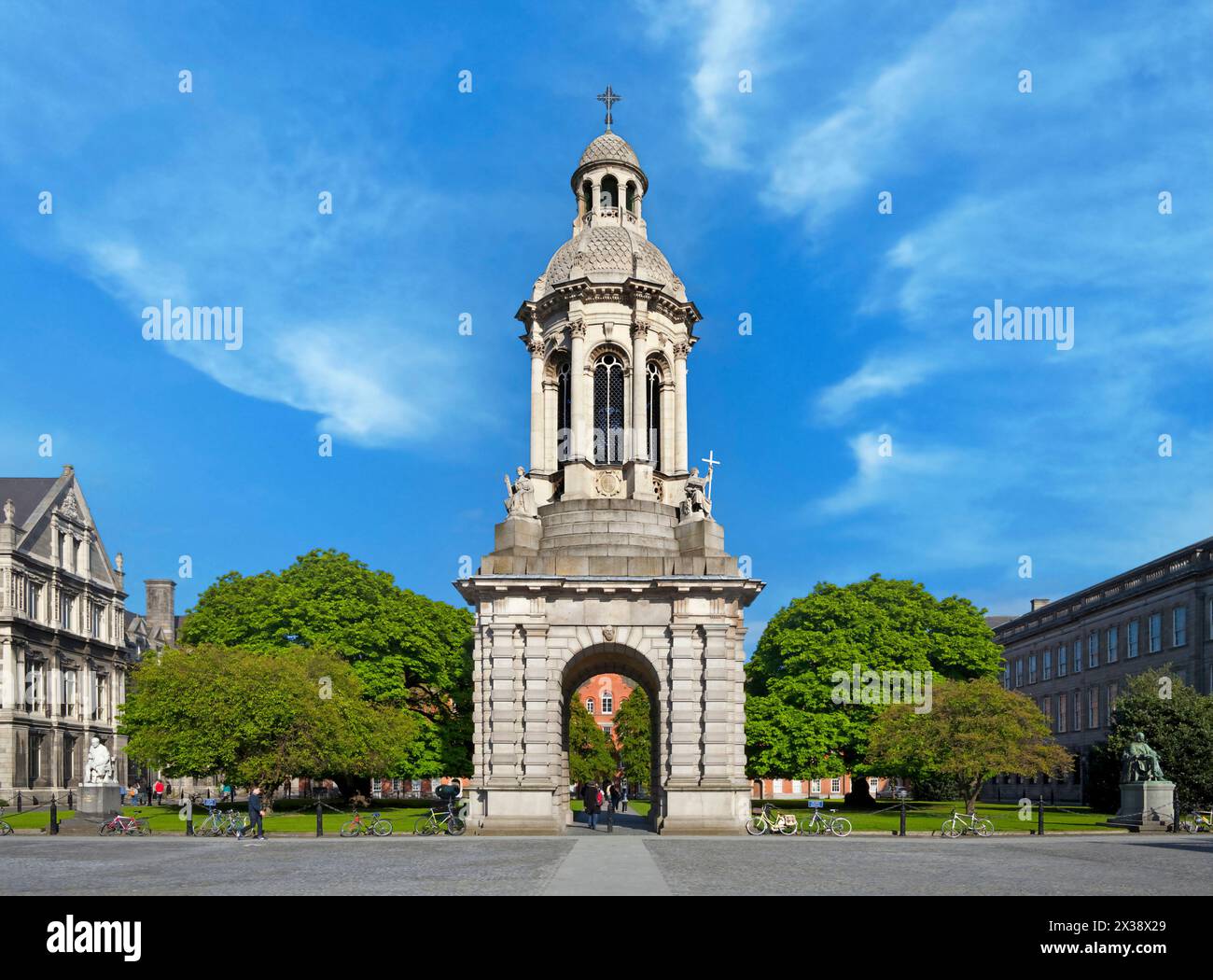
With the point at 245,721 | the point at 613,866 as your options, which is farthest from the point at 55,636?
the point at 613,866

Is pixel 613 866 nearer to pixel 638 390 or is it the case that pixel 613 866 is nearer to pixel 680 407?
pixel 638 390

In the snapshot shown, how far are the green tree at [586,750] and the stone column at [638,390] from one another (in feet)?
156

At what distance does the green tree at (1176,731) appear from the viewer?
54.6m

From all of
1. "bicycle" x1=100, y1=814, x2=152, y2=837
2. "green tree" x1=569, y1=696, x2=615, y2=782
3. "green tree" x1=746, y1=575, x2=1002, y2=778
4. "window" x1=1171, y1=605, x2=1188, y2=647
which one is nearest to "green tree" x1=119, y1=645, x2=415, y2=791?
"bicycle" x1=100, y1=814, x2=152, y2=837

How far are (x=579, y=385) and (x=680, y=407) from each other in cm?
428

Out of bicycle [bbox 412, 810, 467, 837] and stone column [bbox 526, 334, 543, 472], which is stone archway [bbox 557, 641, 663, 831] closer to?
bicycle [bbox 412, 810, 467, 837]

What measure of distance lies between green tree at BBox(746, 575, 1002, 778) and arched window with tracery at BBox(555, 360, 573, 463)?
23.3 metres

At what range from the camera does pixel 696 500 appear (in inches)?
1622

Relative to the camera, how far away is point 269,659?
48594 millimetres

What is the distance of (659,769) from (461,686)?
27.7 meters

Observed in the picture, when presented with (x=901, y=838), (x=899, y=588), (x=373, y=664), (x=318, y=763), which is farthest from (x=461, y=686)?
(x=901, y=838)

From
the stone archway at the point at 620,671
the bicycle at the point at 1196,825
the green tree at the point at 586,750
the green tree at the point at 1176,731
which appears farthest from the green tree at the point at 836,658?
the green tree at the point at 586,750

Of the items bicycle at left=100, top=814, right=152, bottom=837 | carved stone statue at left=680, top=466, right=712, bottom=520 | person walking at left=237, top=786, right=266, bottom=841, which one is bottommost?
bicycle at left=100, top=814, right=152, bottom=837

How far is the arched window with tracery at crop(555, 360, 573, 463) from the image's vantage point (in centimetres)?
4400
